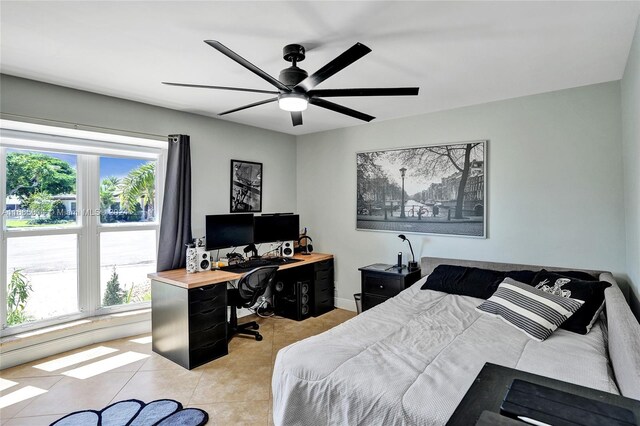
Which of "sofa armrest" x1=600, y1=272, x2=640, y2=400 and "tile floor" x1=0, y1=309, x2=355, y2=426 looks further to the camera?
"tile floor" x1=0, y1=309, x2=355, y2=426

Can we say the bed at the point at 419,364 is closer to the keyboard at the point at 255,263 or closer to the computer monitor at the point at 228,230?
the keyboard at the point at 255,263

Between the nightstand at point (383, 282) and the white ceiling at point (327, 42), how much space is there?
1.95 metres

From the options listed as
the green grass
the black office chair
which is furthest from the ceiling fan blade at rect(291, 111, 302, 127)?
the green grass

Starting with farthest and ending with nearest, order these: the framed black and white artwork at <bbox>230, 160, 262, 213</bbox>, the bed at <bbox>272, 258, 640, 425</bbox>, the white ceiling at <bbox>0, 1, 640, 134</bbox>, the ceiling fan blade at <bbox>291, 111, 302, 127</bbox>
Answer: the framed black and white artwork at <bbox>230, 160, 262, 213</bbox> < the ceiling fan blade at <bbox>291, 111, 302, 127</bbox> < the white ceiling at <bbox>0, 1, 640, 134</bbox> < the bed at <bbox>272, 258, 640, 425</bbox>

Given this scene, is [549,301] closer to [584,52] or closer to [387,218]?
[584,52]

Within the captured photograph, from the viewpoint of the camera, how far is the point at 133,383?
8.86 feet

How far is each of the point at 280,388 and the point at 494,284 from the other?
2.16 meters

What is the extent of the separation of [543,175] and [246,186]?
132 inches

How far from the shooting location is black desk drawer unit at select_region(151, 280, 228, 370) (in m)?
2.97

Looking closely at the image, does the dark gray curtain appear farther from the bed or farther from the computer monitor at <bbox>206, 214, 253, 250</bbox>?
the bed

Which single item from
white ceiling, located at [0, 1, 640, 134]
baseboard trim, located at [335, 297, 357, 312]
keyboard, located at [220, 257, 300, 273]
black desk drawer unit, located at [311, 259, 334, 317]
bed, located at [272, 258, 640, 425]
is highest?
white ceiling, located at [0, 1, 640, 134]

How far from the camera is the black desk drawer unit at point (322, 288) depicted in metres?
4.38

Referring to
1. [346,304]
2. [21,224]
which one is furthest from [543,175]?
[21,224]

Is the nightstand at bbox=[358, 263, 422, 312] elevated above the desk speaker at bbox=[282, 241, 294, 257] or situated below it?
below
